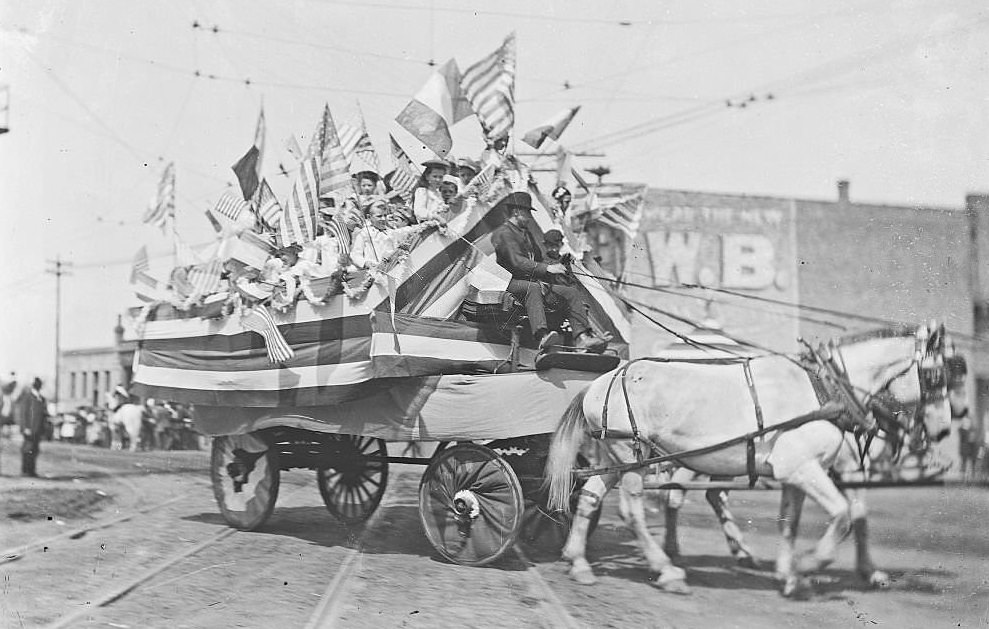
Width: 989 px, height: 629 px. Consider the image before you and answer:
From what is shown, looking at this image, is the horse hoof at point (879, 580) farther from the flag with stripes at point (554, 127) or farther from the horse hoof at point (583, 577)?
the flag with stripes at point (554, 127)

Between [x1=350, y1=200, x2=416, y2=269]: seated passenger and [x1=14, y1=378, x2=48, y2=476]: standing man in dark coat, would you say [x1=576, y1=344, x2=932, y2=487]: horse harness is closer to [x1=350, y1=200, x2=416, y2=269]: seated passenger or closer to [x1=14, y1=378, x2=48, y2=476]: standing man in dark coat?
[x1=350, y1=200, x2=416, y2=269]: seated passenger

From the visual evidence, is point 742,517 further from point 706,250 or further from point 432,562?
point 432,562

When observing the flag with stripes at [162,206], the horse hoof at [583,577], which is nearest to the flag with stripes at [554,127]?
the horse hoof at [583,577]

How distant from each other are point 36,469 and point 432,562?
621 cm

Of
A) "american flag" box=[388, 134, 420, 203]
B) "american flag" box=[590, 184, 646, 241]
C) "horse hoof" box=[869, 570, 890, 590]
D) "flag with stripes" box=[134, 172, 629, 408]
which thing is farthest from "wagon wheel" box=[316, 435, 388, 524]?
"horse hoof" box=[869, 570, 890, 590]

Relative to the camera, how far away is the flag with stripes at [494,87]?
511 centimetres

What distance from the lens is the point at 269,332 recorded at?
5.93 metres

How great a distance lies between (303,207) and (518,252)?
1717 millimetres

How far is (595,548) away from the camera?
5688 mm

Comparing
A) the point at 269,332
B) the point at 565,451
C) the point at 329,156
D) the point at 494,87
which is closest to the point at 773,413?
the point at 565,451

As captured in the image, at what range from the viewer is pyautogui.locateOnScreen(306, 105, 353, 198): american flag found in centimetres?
622

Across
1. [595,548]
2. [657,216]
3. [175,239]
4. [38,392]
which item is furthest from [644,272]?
[38,392]

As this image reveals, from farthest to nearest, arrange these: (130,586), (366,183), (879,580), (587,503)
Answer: (366,183) → (130,586) → (587,503) → (879,580)

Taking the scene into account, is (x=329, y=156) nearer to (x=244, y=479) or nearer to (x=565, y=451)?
(x=244, y=479)
